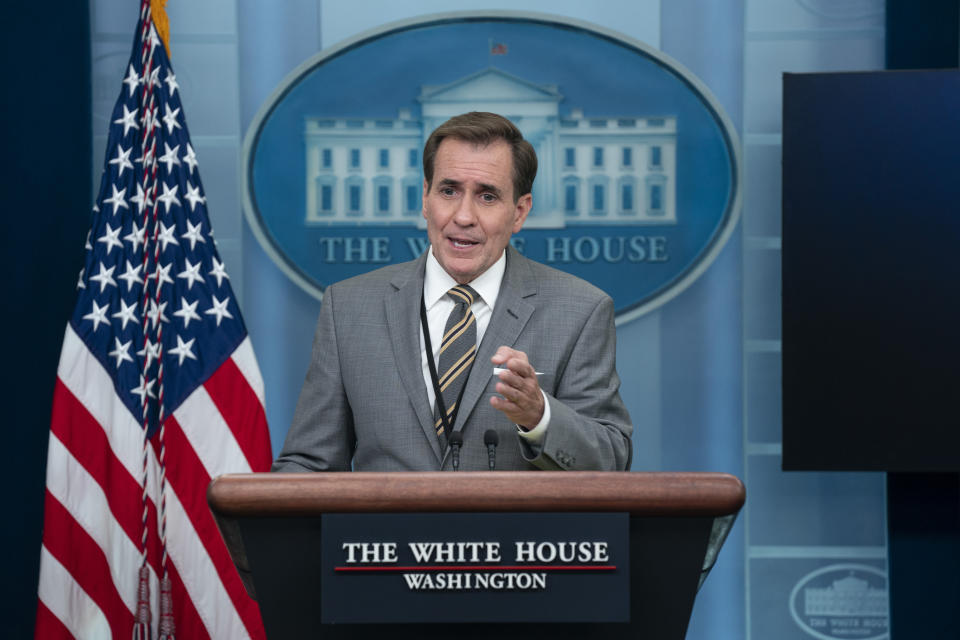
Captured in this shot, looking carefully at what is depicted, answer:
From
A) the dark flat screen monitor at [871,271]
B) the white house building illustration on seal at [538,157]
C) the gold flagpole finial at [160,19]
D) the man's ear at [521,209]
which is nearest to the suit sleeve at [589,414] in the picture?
the man's ear at [521,209]

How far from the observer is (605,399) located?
5.60 feet

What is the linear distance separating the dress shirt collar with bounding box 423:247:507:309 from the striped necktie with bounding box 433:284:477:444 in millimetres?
70

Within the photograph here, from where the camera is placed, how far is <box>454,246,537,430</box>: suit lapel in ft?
5.51

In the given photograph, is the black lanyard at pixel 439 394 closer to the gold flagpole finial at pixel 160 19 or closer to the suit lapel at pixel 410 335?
the suit lapel at pixel 410 335

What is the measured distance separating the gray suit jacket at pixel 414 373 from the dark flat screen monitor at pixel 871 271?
1.36 meters

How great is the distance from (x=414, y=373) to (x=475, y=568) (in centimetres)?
66

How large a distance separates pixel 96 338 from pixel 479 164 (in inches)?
60.0

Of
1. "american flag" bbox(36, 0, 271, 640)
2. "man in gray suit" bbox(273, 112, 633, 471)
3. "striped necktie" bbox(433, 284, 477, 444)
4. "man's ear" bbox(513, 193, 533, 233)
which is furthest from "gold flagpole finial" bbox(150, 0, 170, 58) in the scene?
"striped necktie" bbox(433, 284, 477, 444)

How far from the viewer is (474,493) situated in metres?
1.11

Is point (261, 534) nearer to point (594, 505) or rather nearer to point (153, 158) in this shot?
point (594, 505)

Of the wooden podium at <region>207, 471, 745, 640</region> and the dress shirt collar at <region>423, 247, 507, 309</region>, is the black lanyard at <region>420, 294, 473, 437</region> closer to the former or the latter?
the dress shirt collar at <region>423, 247, 507, 309</region>

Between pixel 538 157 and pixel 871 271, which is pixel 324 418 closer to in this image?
pixel 538 157

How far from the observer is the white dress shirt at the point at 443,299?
1.81 m

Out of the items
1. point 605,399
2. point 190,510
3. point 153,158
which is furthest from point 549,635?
point 153,158
